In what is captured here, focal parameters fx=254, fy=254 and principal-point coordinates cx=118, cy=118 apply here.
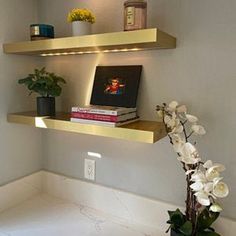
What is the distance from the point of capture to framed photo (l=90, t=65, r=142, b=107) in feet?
3.65

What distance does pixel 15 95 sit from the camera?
131cm

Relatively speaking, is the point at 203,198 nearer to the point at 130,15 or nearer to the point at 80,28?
the point at 130,15

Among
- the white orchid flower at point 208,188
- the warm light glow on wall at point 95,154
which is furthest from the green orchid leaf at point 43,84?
the white orchid flower at point 208,188

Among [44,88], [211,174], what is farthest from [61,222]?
[211,174]

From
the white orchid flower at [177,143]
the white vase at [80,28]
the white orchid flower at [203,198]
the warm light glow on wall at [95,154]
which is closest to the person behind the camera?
the white orchid flower at [203,198]

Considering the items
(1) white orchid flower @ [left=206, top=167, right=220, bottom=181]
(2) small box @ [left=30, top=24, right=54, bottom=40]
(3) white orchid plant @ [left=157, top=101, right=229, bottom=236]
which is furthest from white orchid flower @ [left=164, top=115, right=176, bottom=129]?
(2) small box @ [left=30, top=24, right=54, bottom=40]

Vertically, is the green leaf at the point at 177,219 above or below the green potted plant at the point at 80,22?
below

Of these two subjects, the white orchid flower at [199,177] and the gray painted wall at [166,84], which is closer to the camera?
the white orchid flower at [199,177]

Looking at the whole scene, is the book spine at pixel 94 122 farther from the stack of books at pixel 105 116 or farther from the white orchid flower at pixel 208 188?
the white orchid flower at pixel 208 188

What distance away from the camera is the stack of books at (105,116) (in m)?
0.98

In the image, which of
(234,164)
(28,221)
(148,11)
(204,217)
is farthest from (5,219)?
(148,11)

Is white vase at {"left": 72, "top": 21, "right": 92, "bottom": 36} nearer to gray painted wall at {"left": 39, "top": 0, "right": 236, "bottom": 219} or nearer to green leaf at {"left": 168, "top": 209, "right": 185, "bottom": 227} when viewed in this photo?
gray painted wall at {"left": 39, "top": 0, "right": 236, "bottom": 219}

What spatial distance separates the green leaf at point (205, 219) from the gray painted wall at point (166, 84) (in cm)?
11

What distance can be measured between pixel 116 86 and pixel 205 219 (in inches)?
25.5
